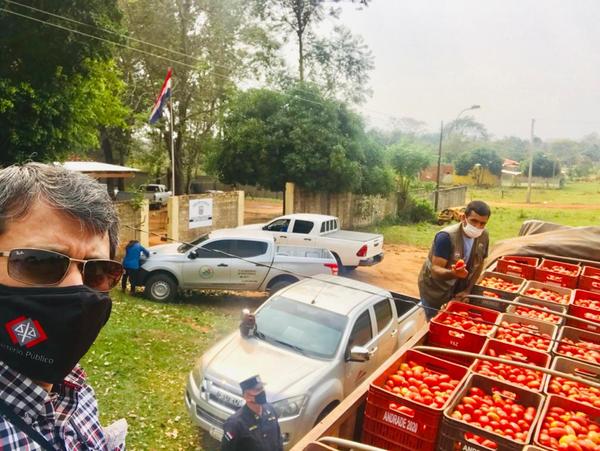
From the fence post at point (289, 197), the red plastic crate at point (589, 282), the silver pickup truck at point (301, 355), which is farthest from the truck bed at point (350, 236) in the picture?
the red plastic crate at point (589, 282)

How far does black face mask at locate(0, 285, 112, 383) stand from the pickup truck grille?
4108 millimetres

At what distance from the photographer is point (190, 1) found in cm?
2411

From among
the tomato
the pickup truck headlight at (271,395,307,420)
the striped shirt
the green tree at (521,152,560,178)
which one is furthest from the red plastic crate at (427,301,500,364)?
the green tree at (521,152,560,178)

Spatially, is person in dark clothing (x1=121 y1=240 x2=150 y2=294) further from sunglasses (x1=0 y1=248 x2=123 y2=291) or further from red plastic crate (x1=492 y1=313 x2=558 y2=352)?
sunglasses (x1=0 y1=248 x2=123 y2=291)

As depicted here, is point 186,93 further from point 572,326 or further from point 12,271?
point 12,271

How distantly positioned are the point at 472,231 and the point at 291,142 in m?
14.6

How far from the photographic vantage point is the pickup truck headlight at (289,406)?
5.04 m

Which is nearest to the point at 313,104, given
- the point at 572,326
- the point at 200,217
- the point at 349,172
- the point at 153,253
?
the point at 349,172

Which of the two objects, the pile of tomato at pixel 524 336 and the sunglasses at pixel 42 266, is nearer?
the sunglasses at pixel 42 266

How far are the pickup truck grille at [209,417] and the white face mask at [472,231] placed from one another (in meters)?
3.65

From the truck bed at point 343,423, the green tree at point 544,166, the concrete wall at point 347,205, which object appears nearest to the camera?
the truck bed at point 343,423

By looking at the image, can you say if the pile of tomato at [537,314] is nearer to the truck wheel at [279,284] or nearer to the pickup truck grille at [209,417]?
the pickup truck grille at [209,417]

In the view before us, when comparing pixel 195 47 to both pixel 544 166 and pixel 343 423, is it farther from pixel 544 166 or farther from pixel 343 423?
pixel 544 166

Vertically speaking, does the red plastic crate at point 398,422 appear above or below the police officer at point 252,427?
above
